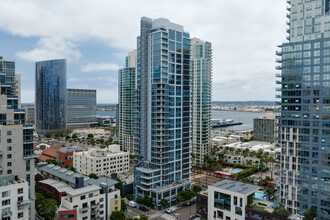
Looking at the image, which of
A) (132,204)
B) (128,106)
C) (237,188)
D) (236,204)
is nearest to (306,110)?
(237,188)

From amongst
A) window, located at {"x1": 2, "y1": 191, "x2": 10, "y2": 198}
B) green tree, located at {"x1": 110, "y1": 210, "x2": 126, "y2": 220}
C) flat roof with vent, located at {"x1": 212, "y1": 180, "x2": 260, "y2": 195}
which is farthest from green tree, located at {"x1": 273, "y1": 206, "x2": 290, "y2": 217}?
window, located at {"x1": 2, "y1": 191, "x2": 10, "y2": 198}

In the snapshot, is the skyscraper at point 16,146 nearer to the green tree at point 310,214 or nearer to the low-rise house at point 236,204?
the low-rise house at point 236,204

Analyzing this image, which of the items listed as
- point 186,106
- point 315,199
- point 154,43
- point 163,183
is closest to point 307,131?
point 315,199

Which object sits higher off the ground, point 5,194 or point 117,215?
point 5,194

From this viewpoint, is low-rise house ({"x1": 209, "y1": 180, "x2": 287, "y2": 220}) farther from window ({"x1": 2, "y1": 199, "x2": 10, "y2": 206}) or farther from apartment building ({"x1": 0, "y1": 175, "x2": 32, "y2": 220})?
window ({"x1": 2, "y1": 199, "x2": 10, "y2": 206})

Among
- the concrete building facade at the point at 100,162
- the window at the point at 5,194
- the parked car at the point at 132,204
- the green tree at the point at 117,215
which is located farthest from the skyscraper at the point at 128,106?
the window at the point at 5,194

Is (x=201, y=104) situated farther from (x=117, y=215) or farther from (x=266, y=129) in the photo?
(x=266, y=129)

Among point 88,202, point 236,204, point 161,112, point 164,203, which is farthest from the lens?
point 161,112

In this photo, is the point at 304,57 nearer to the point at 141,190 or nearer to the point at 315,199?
the point at 315,199
